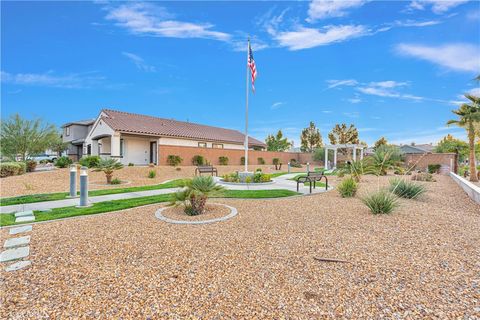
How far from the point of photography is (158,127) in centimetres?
2527

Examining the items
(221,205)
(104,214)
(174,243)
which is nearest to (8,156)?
(104,214)

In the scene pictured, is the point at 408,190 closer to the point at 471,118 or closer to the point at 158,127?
the point at 471,118

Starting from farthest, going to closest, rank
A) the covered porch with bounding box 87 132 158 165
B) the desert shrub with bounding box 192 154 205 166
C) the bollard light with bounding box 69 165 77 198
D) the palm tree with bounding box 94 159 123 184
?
the desert shrub with bounding box 192 154 205 166 < the covered porch with bounding box 87 132 158 165 < the palm tree with bounding box 94 159 123 184 < the bollard light with bounding box 69 165 77 198

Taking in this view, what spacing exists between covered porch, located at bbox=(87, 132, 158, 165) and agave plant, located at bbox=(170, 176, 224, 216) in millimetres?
17473

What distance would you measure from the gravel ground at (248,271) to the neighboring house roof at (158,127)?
18439 millimetres

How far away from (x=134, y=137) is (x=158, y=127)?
3003 mm

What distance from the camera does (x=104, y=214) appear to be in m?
6.38

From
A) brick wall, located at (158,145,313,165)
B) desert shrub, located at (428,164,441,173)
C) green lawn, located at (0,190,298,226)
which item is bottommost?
green lawn, located at (0,190,298,226)

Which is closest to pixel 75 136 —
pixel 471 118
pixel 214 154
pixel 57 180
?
pixel 214 154

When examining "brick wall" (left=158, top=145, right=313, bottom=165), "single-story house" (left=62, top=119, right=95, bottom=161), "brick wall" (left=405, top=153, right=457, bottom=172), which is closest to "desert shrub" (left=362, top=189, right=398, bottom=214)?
"brick wall" (left=158, top=145, right=313, bottom=165)

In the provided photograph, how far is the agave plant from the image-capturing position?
6.07 m

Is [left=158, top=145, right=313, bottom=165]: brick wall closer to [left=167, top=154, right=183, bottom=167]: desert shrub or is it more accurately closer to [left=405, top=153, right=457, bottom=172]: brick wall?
[left=167, top=154, right=183, bottom=167]: desert shrub

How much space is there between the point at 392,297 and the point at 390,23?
12210 mm

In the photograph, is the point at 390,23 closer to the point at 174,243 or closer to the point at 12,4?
the point at 174,243
